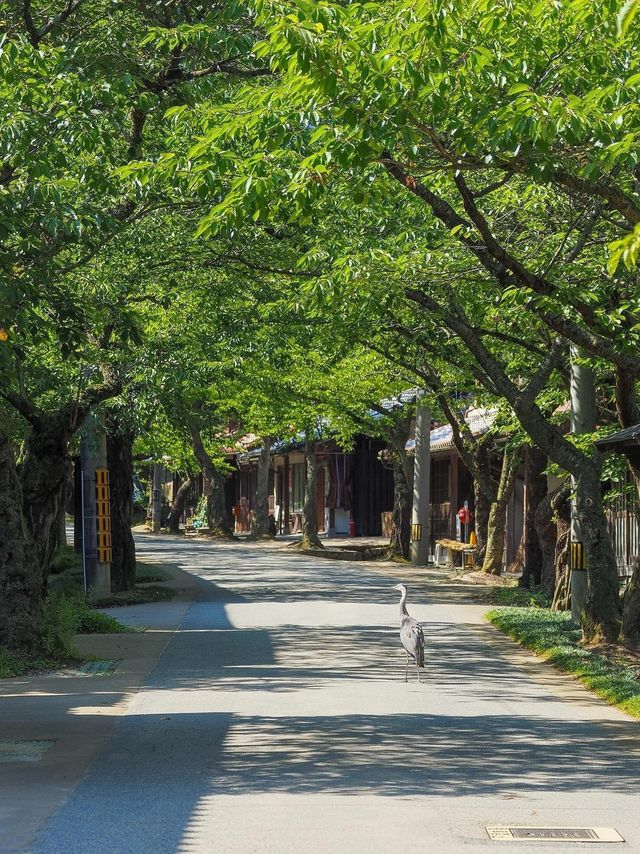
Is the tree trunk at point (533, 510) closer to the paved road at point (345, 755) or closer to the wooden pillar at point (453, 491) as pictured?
the paved road at point (345, 755)

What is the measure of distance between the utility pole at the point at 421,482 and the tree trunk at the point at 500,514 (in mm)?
5188

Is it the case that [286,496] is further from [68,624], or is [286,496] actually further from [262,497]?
[68,624]

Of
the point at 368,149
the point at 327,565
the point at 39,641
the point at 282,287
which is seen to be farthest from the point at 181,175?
the point at 327,565

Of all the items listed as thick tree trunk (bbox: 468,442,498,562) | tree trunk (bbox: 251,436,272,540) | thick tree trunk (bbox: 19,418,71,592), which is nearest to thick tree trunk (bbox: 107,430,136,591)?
thick tree trunk (bbox: 19,418,71,592)

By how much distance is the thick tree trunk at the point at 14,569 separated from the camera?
1527cm

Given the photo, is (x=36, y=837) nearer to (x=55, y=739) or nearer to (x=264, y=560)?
(x=55, y=739)

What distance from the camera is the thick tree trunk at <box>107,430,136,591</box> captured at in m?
27.2

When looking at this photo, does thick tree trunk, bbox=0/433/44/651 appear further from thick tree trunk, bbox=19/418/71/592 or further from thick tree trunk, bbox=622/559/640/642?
thick tree trunk, bbox=622/559/640/642

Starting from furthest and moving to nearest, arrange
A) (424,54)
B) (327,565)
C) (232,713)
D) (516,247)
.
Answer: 1. (327,565)
2. (516,247)
3. (232,713)
4. (424,54)

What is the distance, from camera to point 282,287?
2183 centimetres

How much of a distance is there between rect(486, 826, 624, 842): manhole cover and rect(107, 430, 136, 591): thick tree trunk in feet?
65.0

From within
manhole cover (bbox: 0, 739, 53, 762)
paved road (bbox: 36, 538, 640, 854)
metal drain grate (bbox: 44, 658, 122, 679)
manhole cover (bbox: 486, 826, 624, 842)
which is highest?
metal drain grate (bbox: 44, 658, 122, 679)

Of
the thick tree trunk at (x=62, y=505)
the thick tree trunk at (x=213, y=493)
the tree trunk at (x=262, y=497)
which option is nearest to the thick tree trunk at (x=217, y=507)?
the thick tree trunk at (x=213, y=493)

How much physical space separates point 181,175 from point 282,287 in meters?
8.96
